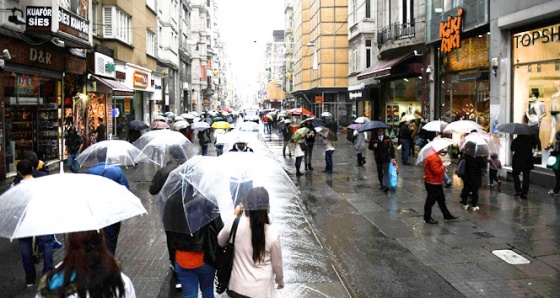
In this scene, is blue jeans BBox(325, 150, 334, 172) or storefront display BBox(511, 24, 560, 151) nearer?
storefront display BBox(511, 24, 560, 151)

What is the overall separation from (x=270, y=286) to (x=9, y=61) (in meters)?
14.6

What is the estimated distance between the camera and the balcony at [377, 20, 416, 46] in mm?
25500

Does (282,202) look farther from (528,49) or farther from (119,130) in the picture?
(119,130)

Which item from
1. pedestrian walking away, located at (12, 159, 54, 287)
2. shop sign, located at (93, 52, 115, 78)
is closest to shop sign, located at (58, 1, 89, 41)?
shop sign, located at (93, 52, 115, 78)

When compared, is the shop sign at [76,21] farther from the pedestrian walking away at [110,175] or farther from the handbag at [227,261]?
the handbag at [227,261]

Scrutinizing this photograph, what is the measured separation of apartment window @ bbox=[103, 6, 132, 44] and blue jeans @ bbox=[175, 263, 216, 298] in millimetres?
22999

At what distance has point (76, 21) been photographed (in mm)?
18172

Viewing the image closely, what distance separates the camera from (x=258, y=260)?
4.18 meters

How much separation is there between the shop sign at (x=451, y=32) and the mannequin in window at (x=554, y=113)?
4903 millimetres

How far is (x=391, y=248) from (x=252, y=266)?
512 cm

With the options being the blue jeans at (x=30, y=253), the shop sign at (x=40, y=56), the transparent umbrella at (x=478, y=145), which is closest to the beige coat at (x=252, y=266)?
the blue jeans at (x=30, y=253)

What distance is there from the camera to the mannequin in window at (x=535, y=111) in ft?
50.9

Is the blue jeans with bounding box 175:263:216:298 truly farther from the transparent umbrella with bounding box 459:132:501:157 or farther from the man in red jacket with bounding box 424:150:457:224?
the transparent umbrella with bounding box 459:132:501:157

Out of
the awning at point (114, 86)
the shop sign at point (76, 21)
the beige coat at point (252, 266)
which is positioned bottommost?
the beige coat at point (252, 266)
